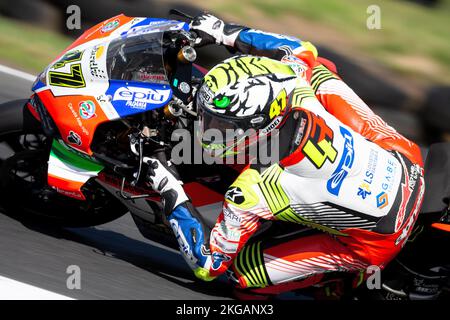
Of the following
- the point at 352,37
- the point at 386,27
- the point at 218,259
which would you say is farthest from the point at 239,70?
the point at 386,27

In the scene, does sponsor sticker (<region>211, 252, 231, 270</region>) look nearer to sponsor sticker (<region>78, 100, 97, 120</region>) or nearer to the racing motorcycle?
the racing motorcycle

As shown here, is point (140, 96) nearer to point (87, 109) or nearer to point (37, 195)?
point (87, 109)

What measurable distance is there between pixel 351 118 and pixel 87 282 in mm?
1696

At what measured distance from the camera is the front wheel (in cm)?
466

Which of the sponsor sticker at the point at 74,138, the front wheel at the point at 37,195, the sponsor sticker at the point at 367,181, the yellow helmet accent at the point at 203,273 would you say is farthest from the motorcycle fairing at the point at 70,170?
the sponsor sticker at the point at 367,181

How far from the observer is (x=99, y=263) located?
464cm

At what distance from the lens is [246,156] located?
4.07 m

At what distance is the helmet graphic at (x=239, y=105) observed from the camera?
3752mm

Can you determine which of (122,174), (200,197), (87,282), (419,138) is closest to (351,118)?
(200,197)

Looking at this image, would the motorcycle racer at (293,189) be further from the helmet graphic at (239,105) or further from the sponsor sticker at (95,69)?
the sponsor sticker at (95,69)

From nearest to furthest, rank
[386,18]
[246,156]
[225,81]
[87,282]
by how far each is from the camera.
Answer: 1. [225,81]
2. [246,156]
3. [87,282]
4. [386,18]

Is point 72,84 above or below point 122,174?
above

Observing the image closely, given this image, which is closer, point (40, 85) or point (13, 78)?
point (40, 85)

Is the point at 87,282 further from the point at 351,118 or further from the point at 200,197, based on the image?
the point at 351,118
